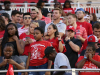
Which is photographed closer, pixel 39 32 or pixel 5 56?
pixel 5 56

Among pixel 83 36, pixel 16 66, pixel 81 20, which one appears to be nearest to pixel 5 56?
pixel 16 66

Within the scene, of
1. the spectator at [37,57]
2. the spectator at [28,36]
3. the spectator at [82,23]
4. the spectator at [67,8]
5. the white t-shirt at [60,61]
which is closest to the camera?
the white t-shirt at [60,61]

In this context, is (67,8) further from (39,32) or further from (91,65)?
(91,65)

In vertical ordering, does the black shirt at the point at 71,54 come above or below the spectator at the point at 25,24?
below

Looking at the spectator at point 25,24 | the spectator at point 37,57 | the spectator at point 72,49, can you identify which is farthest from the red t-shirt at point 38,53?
the spectator at point 25,24

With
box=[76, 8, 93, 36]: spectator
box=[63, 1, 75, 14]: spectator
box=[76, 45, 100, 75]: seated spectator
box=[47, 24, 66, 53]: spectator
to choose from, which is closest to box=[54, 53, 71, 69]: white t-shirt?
box=[76, 45, 100, 75]: seated spectator

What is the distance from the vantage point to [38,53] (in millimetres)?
6641

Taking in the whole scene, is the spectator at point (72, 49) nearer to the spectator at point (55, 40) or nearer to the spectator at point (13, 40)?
the spectator at point (55, 40)

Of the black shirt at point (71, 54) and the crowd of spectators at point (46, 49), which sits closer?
the crowd of spectators at point (46, 49)

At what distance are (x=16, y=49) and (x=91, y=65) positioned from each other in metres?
2.15

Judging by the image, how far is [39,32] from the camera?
7027mm

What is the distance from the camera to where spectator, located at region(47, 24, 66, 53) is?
23.2 feet

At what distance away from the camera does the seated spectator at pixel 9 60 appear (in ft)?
19.1

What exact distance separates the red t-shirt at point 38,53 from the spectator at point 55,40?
0.41 m
